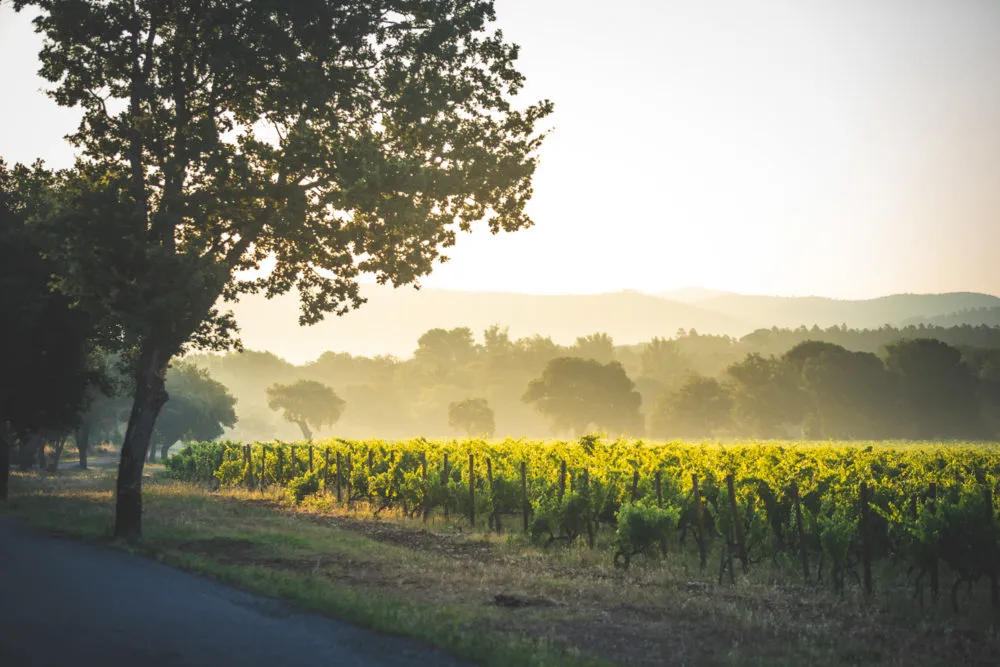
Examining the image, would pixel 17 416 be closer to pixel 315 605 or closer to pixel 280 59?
pixel 280 59

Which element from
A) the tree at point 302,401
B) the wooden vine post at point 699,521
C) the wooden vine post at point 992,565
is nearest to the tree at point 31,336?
the wooden vine post at point 699,521

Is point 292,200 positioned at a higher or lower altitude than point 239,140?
lower

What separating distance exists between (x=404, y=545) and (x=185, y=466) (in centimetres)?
3567

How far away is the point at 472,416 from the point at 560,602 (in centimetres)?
A: 11847

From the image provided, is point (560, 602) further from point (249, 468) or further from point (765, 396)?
point (765, 396)

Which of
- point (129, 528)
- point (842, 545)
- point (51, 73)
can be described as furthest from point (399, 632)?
point (51, 73)

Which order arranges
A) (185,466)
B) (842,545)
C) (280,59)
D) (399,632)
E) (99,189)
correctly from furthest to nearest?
1. (185,466)
2. (280,59)
3. (99,189)
4. (842,545)
5. (399,632)

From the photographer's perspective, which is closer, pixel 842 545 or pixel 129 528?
pixel 842 545

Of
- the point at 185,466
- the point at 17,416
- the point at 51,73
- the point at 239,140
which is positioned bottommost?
the point at 185,466

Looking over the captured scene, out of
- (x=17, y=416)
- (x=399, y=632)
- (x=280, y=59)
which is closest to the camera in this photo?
(x=399, y=632)

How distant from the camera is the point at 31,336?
27906mm

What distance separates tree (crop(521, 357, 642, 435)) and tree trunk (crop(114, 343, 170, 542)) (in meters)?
96.1

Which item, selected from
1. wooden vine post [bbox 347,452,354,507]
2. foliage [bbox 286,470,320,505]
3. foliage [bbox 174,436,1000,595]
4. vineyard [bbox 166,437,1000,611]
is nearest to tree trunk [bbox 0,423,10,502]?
foliage [bbox 286,470,320,505]

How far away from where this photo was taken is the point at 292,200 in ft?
61.7
